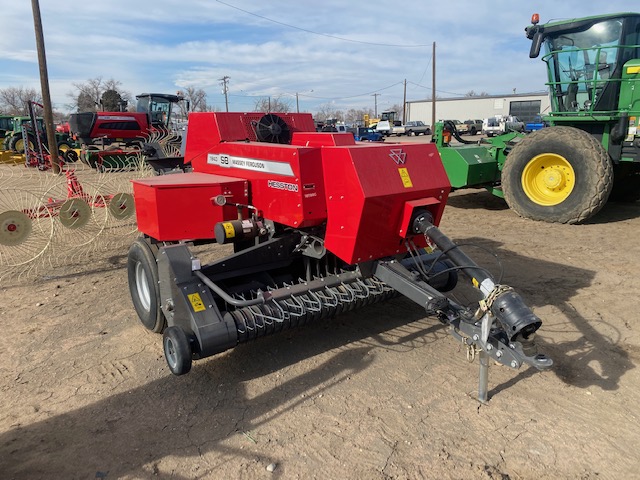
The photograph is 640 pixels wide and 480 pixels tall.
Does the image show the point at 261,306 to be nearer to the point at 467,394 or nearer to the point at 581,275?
the point at 467,394

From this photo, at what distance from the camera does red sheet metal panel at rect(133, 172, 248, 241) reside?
369 centimetres

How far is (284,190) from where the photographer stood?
11.3ft

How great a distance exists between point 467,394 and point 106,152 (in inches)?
613

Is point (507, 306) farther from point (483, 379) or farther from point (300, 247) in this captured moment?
point (300, 247)

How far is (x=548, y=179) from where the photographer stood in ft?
Result: 24.9

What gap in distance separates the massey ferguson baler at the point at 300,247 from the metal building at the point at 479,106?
5215 cm

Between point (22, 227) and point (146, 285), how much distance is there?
6.46 feet

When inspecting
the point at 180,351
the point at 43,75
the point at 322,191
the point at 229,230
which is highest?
the point at 43,75

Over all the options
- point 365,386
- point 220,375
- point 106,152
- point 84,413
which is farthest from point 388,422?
point 106,152

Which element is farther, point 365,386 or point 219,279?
point 219,279

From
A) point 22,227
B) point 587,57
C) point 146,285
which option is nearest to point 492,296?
point 146,285

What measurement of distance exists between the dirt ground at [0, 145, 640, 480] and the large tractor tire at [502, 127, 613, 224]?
2.70 metres

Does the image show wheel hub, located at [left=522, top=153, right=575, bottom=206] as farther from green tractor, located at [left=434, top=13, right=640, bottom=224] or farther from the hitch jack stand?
the hitch jack stand

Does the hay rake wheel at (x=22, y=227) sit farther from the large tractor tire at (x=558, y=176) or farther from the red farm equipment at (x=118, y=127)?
the red farm equipment at (x=118, y=127)
